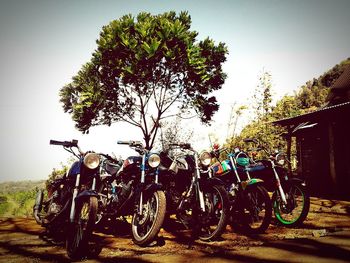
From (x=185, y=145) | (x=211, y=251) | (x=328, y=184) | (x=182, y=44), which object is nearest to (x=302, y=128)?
(x=328, y=184)

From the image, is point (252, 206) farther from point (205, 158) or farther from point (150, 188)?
point (150, 188)

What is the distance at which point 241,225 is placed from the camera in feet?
13.0

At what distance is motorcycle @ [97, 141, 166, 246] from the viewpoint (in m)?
3.12

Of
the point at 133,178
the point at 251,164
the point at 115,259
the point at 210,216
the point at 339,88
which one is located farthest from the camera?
the point at 339,88

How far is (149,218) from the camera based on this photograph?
10.9ft

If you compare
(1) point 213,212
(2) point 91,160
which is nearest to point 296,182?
(1) point 213,212

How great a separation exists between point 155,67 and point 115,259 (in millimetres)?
12377

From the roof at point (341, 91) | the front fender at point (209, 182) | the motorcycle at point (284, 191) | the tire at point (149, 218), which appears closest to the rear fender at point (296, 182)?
the motorcycle at point (284, 191)

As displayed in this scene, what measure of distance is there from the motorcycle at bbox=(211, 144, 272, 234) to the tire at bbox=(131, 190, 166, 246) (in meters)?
1.46

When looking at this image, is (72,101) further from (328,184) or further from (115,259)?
(328,184)

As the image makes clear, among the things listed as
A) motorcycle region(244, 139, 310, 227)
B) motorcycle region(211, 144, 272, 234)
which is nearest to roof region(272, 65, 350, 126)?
motorcycle region(244, 139, 310, 227)

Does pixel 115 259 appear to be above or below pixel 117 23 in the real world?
below

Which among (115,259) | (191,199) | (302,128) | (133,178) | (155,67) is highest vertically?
(155,67)

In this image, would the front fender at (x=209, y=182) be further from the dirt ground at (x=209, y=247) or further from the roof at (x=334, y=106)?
the roof at (x=334, y=106)
